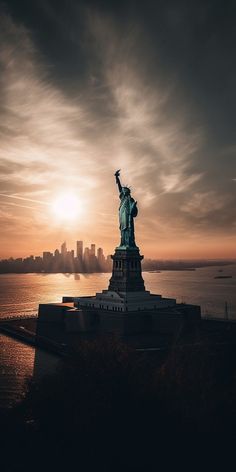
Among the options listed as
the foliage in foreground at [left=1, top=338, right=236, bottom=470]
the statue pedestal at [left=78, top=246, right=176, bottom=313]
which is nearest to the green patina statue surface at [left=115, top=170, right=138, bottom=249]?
the statue pedestal at [left=78, top=246, right=176, bottom=313]

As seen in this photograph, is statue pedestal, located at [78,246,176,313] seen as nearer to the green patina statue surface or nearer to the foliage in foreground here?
the green patina statue surface

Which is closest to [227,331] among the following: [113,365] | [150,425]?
[113,365]

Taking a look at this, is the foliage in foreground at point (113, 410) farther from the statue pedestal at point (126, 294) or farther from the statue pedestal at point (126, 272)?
the statue pedestal at point (126, 272)

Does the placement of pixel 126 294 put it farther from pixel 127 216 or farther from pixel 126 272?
pixel 127 216

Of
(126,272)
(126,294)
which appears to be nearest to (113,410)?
(126,294)

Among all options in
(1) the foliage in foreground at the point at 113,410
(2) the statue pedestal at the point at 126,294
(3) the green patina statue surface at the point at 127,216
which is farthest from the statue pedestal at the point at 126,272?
(1) the foliage in foreground at the point at 113,410

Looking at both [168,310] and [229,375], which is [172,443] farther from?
[168,310]
